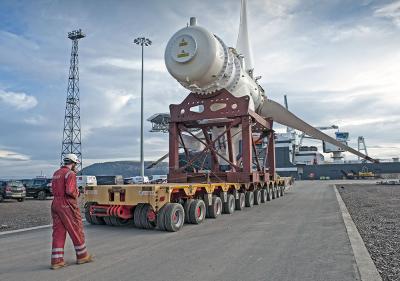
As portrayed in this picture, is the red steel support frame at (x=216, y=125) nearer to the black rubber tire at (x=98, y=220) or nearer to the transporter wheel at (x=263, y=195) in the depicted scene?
the transporter wheel at (x=263, y=195)

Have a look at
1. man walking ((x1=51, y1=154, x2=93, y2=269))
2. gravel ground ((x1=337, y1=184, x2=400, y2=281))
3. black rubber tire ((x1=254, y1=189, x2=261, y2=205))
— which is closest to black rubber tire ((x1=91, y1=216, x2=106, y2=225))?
man walking ((x1=51, y1=154, x2=93, y2=269))

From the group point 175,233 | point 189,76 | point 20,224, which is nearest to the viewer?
point 175,233

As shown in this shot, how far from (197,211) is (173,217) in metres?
1.55

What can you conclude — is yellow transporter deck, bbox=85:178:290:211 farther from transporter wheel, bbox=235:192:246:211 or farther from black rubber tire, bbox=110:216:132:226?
transporter wheel, bbox=235:192:246:211

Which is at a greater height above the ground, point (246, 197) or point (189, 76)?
point (189, 76)

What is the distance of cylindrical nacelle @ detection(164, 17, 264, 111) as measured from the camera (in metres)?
15.3

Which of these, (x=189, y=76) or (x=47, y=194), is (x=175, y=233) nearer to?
(x=189, y=76)

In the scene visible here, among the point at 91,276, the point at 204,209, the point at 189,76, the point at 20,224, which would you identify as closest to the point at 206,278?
the point at 91,276

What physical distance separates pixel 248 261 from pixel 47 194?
78.5ft

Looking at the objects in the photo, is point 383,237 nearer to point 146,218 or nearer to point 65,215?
point 146,218

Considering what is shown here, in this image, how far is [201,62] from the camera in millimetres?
15344

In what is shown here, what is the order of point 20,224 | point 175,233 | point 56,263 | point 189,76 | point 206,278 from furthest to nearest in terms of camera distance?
point 189,76
point 20,224
point 175,233
point 56,263
point 206,278

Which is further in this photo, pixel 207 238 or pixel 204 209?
pixel 204 209

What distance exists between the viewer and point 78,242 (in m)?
6.49
